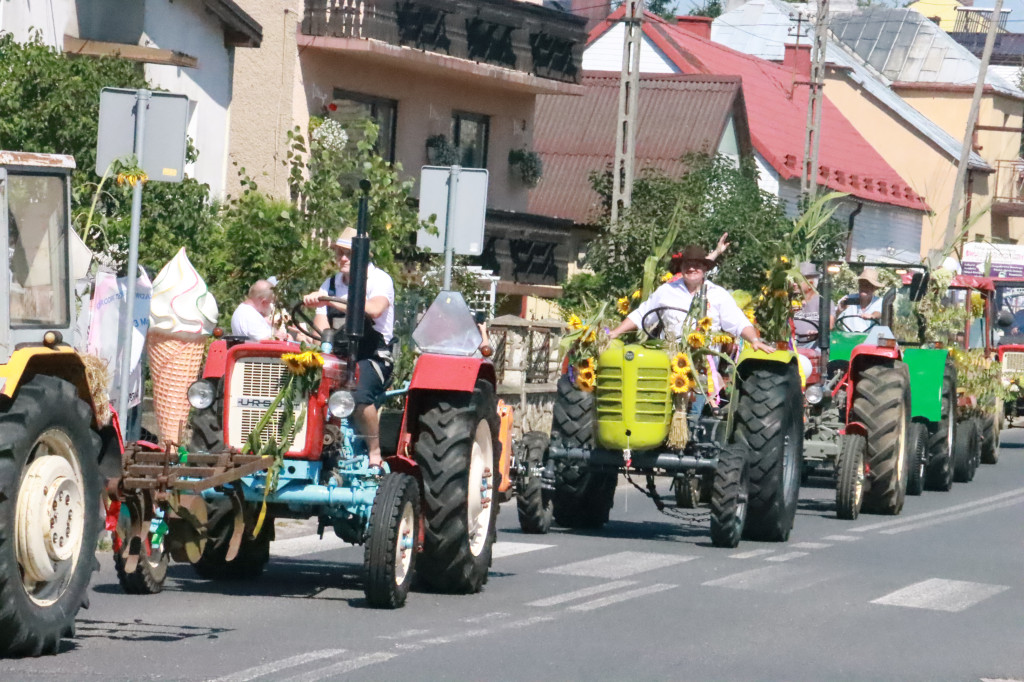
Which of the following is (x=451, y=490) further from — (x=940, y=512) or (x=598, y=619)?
(x=940, y=512)

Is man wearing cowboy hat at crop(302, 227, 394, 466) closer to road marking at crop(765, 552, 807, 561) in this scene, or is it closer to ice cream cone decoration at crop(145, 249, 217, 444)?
ice cream cone decoration at crop(145, 249, 217, 444)

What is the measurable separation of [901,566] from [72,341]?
6.64m

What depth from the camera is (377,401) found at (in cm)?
1045

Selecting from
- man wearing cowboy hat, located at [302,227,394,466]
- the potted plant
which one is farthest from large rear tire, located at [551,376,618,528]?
the potted plant

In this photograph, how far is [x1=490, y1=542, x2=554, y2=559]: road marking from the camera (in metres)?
12.8

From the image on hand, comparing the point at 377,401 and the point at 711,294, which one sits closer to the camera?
the point at 377,401

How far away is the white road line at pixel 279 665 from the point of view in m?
7.72

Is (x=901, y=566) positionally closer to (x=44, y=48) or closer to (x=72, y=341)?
(x=72, y=341)

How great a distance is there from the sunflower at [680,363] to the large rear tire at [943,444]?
7.41 m

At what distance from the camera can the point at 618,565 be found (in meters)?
12.4

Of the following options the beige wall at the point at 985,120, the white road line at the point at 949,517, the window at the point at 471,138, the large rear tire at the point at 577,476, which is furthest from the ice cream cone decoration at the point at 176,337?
the beige wall at the point at 985,120

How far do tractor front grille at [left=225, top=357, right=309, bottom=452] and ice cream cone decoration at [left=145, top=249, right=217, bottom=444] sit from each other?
2.91 m

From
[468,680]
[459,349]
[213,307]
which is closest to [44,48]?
[213,307]

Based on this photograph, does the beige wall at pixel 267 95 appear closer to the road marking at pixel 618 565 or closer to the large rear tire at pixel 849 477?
the large rear tire at pixel 849 477
